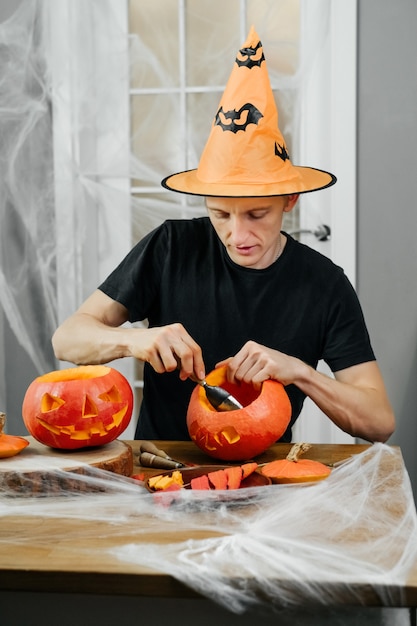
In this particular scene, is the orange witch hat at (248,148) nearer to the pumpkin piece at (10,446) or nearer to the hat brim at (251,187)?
the hat brim at (251,187)

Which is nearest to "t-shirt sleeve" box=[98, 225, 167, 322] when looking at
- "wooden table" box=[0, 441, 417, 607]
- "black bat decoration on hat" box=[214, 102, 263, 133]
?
"black bat decoration on hat" box=[214, 102, 263, 133]

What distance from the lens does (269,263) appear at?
1754 mm

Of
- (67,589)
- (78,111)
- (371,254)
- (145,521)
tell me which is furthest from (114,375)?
(78,111)

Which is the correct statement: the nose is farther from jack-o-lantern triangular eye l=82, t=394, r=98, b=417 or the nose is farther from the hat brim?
jack-o-lantern triangular eye l=82, t=394, r=98, b=417

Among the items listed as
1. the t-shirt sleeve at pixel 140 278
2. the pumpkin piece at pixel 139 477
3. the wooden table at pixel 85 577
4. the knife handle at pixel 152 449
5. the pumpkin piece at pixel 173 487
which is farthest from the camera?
the t-shirt sleeve at pixel 140 278

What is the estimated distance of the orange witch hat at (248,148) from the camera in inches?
58.4

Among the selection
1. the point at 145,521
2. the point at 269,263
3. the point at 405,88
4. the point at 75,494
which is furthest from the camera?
the point at 405,88

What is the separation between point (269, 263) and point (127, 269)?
1.08 ft

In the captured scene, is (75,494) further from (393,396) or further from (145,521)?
(393,396)

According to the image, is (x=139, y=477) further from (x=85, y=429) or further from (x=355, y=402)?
(x=355, y=402)

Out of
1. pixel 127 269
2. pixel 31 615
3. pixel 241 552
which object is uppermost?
pixel 127 269

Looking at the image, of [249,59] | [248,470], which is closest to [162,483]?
[248,470]

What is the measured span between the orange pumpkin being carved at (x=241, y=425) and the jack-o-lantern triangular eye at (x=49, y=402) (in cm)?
23

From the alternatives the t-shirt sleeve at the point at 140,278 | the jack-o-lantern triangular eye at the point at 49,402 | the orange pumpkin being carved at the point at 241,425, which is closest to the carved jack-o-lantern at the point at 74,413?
the jack-o-lantern triangular eye at the point at 49,402
